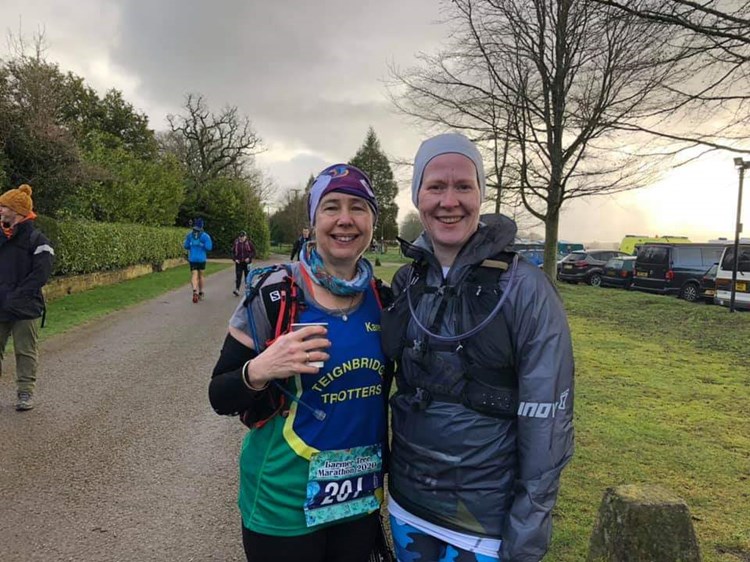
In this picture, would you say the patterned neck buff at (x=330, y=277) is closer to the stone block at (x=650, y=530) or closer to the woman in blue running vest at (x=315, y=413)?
the woman in blue running vest at (x=315, y=413)

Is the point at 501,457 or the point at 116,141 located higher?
the point at 116,141

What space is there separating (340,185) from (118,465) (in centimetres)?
329

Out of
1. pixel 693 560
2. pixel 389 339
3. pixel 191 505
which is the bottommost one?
pixel 191 505

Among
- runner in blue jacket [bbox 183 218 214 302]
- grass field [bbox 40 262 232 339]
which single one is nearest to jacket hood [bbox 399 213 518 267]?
grass field [bbox 40 262 232 339]

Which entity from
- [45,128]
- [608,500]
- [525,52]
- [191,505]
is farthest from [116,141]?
[608,500]

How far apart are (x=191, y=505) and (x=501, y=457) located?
2.61 metres

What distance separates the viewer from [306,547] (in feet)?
5.80

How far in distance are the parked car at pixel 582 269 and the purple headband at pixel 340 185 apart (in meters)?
24.3

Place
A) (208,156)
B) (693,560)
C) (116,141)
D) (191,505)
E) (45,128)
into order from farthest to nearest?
(208,156), (116,141), (45,128), (191,505), (693,560)

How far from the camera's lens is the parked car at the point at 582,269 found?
2429 cm

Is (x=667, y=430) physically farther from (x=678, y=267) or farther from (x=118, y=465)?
(x=678, y=267)

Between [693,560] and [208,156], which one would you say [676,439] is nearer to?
[693,560]

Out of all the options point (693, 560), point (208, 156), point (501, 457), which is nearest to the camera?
point (501, 457)

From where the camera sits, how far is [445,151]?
1808 mm
